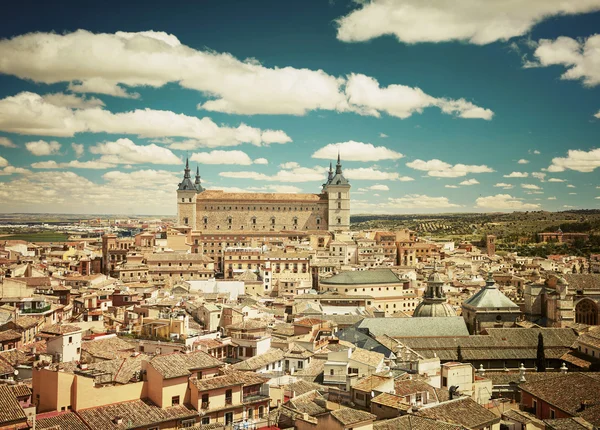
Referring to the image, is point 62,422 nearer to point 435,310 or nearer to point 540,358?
point 540,358

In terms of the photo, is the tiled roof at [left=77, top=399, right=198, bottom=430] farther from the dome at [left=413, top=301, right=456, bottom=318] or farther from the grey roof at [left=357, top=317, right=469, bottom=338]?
the dome at [left=413, top=301, right=456, bottom=318]

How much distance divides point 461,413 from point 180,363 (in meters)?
9.05

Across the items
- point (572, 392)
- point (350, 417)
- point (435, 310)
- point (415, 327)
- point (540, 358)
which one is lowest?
point (540, 358)

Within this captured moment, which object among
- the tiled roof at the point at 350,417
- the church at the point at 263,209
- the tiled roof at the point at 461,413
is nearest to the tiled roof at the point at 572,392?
the tiled roof at the point at 461,413

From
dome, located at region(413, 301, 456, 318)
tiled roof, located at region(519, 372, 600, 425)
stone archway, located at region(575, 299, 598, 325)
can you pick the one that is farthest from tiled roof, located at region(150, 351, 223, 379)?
stone archway, located at region(575, 299, 598, 325)

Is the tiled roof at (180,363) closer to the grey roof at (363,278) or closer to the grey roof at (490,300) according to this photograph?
the grey roof at (490,300)

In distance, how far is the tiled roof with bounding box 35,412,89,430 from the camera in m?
16.9

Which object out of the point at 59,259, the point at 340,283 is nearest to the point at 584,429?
the point at 340,283

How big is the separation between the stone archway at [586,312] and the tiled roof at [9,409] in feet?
123

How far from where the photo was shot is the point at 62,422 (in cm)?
1733

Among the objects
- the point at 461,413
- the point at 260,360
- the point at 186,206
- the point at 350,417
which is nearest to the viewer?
the point at 350,417

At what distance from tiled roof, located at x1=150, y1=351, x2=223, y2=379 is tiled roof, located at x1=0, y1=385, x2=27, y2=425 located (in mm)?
3974

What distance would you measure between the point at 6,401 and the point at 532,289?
3764cm

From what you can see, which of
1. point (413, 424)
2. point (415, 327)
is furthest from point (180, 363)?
point (415, 327)
